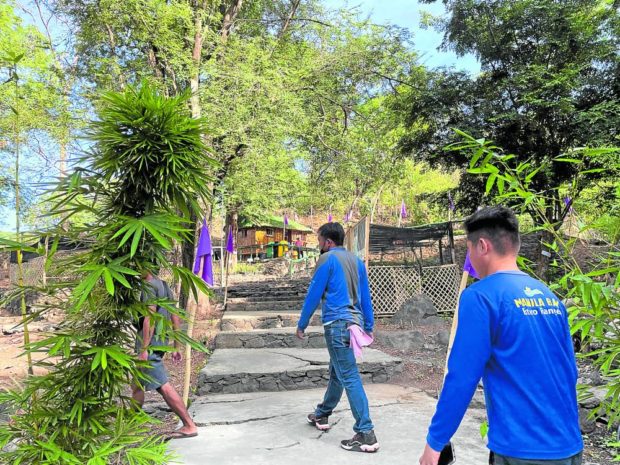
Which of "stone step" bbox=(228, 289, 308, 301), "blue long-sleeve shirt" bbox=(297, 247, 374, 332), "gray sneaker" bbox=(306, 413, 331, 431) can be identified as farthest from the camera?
"stone step" bbox=(228, 289, 308, 301)

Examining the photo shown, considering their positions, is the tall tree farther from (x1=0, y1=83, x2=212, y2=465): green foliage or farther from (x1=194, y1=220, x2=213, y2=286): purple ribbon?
(x1=0, y1=83, x2=212, y2=465): green foliage

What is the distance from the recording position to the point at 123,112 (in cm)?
235

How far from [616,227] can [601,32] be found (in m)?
10.3

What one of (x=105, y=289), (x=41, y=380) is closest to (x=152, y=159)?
(x=105, y=289)

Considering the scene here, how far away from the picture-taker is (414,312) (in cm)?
989

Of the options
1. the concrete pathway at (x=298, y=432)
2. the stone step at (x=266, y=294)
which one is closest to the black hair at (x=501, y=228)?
the concrete pathway at (x=298, y=432)

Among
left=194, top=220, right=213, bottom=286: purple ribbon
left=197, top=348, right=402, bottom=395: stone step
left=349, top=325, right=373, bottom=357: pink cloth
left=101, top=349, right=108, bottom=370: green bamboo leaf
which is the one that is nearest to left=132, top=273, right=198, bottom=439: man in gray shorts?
left=101, top=349, right=108, bottom=370: green bamboo leaf

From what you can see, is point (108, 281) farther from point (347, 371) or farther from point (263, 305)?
point (263, 305)

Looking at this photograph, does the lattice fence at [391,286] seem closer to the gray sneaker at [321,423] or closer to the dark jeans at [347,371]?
the gray sneaker at [321,423]

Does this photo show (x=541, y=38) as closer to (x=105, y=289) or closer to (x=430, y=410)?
(x=430, y=410)

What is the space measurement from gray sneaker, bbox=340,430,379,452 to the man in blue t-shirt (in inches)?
80.7

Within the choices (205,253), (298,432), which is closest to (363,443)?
(298,432)

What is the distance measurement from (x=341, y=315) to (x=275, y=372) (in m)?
2.60

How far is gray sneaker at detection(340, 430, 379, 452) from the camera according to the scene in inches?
142
